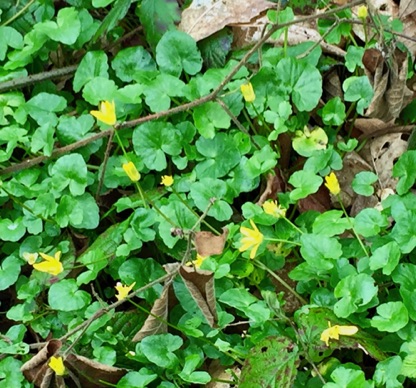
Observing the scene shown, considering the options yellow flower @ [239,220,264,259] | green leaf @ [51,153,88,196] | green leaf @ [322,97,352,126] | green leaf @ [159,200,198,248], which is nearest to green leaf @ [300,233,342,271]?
yellow flower @ [239,220,264,259]

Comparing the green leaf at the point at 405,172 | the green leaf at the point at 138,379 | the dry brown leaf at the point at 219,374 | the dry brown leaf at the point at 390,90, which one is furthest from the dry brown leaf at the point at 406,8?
the green leaf at the point at 138,379

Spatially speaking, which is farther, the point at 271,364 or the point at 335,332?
the point at 271,364

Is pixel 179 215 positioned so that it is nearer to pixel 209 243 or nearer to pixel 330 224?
pixel 209 243

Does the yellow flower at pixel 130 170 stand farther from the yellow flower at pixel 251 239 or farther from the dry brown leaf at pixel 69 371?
the dry brown leaf at pixel 69 371

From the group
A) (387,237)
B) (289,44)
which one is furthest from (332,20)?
(387,237)

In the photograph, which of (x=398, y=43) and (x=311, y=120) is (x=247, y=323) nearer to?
(x=311, y=120)

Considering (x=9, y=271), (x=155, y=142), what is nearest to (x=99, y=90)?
(x=155, y=142)

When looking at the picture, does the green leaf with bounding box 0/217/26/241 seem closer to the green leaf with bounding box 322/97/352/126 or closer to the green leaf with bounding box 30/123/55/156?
the green leaf with bounding box 30/123/55/156
